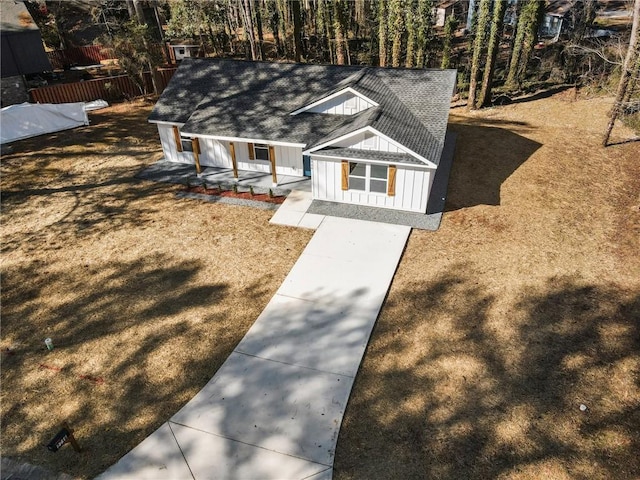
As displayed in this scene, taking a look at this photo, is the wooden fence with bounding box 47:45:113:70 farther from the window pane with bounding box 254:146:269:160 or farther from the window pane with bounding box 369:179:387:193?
the window pane with bounding box 369:179:387:193

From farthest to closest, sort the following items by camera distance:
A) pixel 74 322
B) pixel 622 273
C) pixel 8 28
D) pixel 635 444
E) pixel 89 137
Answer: pixel 8 28
pixel 89 137
pixel 622 273
pixel 74 322
pixel 635 444

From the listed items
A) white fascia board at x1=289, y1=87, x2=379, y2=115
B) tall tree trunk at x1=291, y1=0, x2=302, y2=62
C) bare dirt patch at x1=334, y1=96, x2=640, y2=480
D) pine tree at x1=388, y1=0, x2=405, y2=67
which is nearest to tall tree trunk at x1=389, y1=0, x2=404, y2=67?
pine tree at x1=388, y1=0, x2=405, y2=67

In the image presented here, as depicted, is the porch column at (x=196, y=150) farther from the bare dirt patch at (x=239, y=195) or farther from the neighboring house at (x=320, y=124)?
the bare dirt patch at (x=239, y=195)

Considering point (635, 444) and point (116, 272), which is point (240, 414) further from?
point (635, 444)

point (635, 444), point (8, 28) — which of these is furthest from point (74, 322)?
point (8, 28)

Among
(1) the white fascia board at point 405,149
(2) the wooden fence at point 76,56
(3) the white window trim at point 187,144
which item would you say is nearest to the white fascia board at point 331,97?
(1) the white fascia board at point 405,149

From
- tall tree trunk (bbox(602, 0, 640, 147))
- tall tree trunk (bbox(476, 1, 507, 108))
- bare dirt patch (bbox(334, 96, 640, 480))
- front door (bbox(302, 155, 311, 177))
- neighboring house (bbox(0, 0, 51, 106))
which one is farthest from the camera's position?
neighboring house (bbox(0, 0, 51, 106))

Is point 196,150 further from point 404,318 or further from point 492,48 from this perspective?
point 492,48
